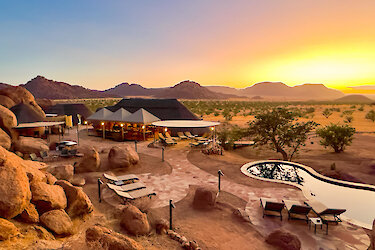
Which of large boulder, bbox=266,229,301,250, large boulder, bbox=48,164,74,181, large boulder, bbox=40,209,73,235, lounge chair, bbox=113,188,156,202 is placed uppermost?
large boulder, bbox=40,209,73,235

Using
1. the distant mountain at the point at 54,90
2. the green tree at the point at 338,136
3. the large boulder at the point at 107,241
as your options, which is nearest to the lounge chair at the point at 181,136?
the green tree at the point at 338,136

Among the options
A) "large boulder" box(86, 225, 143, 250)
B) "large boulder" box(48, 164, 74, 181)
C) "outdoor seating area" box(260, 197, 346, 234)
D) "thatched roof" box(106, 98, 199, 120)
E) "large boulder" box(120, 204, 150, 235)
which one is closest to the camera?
"large boulder" box(86, 225, 143, 250)

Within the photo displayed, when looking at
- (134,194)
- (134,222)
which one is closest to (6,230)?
(134,222)

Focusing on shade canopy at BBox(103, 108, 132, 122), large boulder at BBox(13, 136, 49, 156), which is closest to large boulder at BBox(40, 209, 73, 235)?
large boulder at BBox(13, 136, 49, 156)

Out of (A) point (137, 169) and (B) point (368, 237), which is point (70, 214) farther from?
(B) point (368, 237)

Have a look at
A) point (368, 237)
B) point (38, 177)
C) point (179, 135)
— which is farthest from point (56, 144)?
point (368, 237)

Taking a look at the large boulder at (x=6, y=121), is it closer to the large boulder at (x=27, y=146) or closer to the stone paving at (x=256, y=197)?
the large boulder at (x=27, y=146)

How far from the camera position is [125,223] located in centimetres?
546

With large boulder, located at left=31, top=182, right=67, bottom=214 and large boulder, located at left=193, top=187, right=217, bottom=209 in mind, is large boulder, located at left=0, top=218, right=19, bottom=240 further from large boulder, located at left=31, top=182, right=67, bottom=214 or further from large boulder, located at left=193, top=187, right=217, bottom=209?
large boulder, located at left=193, top=187, right=217, bottom=209

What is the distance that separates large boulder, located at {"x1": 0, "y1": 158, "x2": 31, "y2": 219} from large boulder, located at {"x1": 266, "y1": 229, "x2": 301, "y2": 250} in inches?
214

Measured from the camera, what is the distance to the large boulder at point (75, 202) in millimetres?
5516

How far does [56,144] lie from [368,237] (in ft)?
52.8

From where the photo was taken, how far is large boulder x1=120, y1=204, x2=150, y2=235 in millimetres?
5308

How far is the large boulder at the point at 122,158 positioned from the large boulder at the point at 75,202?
4960mm
